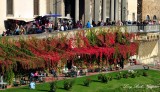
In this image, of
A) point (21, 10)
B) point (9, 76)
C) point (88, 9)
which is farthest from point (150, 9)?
point (9, 76)

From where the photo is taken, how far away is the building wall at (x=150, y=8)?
86500 millimetres

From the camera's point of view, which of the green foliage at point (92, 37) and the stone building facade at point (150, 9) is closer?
the green foliage at point (92, 37)

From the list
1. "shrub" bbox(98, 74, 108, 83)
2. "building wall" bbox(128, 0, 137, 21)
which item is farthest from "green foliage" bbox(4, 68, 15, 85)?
"building wall" bbox(128, 0, 137, 21)

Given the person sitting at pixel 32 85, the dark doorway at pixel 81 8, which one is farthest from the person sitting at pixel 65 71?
the dark doorway at pixel 81 8

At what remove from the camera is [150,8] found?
3442 inches

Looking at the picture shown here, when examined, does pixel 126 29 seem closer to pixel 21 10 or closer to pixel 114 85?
pixel 21 10

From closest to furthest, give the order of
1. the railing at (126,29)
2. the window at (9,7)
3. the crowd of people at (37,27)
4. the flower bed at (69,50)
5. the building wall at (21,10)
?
the flower bed at (69,50) < the railing at (126,29) < the crowd of people at (37,27) < the building wall at (21,10) < the window at (9,7)

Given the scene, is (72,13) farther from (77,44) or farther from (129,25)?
(77,44)

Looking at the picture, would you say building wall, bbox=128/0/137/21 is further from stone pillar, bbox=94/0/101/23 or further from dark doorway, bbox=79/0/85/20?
dark doorway, bbox=79/0/85/20

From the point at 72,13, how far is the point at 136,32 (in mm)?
8940

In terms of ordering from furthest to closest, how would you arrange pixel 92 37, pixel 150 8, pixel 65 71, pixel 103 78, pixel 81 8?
pixel 150 8, pixel 81 8, pixel 92 37, pixel 65 71, pixel 103 78

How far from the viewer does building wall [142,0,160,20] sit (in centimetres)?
8650

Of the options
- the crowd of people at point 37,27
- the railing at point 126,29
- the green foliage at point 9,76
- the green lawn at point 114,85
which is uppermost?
the crowd of people at point 37,27

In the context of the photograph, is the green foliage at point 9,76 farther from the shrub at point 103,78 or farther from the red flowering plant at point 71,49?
the shrub at point 103,78
